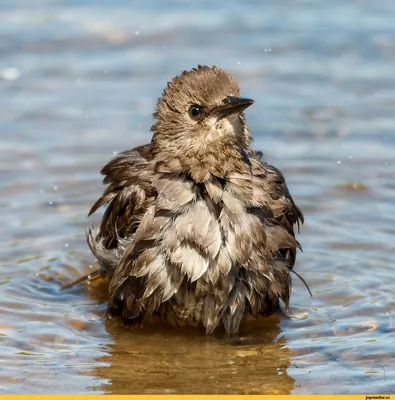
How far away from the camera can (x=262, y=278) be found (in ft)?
21.9

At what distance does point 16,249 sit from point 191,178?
6.23ft

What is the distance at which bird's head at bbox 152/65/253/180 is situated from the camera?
6.46 metres

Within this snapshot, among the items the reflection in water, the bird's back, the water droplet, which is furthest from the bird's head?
the water droplet

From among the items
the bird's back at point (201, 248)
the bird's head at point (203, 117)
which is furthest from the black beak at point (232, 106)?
the bird's back at point (201, 248)

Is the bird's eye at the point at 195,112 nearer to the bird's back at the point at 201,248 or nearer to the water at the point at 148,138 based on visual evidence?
the bird's back at the point at 201,248

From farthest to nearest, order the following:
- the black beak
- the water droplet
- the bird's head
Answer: the water droplet < the bird's head < the black beak

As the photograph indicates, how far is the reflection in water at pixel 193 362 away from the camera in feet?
19.9

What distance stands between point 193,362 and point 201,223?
80 centimetres

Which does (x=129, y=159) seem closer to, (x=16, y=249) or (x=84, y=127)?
(x=16, y=249)

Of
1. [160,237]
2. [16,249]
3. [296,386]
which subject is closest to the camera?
[296,386]

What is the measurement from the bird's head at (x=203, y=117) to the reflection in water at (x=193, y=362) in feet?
3.66

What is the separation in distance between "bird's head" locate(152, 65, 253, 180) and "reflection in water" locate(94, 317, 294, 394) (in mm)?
1114

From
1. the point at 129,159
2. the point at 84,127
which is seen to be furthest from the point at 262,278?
the point at 84,127

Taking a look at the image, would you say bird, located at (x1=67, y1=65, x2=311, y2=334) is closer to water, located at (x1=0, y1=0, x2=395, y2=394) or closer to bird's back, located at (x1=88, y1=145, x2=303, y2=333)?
bird's back, located at (x1=88, y1=145, x2=303, y2=333)
